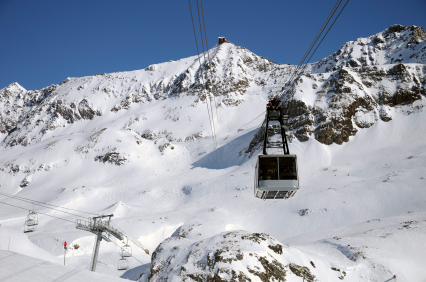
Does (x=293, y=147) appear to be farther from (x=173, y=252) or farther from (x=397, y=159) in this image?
(x=173, y=252)

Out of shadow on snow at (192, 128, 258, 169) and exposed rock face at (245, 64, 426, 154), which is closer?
exposed rock face at (245, 64, 426, 154)

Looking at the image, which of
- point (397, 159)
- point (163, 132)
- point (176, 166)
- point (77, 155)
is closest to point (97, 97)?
point (163, 132)

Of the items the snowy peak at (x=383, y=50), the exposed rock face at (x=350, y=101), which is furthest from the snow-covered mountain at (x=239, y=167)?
the snowy peak at (x=383, y=50)

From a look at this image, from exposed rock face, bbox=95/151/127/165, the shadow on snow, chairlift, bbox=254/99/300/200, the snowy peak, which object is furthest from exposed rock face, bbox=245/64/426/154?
chairlift, bbox=254/99/300/200

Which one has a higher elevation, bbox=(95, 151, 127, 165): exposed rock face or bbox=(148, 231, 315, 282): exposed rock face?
bbox=(95, 151, 127, 165): exposed rock face

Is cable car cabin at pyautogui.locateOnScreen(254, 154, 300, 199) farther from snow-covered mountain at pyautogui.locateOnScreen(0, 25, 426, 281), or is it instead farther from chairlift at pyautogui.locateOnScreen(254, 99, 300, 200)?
snow-covered mountain at pyautogui.locateOnScreen(0, 25, 426, 281)

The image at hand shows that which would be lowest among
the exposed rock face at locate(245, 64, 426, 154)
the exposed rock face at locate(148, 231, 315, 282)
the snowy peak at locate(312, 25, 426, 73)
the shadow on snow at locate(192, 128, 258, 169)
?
the exposed rock face at locate(148, 231, 315, 282)

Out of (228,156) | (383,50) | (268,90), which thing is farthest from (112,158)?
(383,50)
